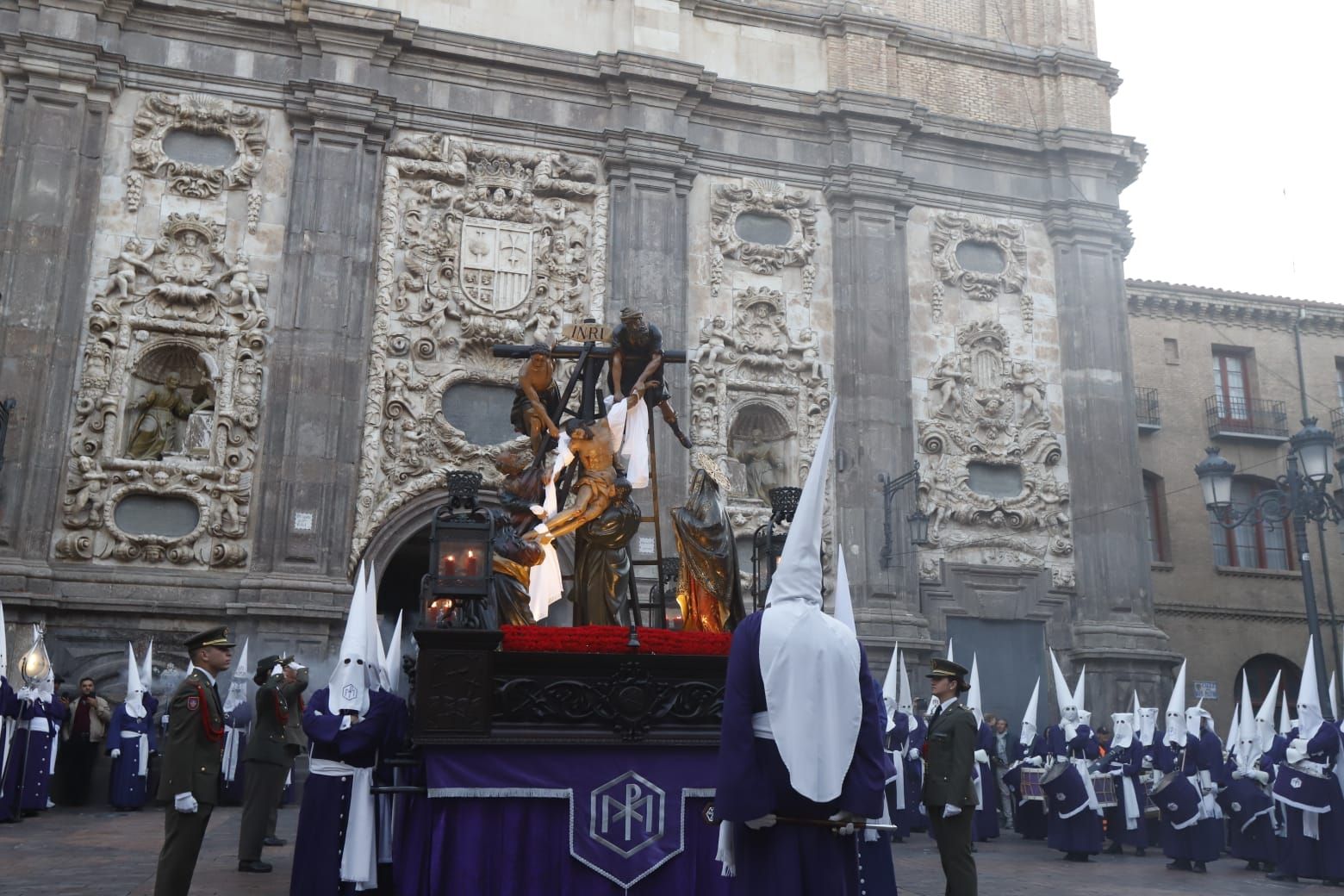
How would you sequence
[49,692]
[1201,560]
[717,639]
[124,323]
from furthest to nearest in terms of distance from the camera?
[1201,560], [124,323], [49,692], [717,639]

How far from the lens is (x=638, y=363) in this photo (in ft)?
39.3

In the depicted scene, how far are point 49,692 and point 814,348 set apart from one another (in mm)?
13740

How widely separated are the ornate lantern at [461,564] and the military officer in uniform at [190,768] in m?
1.64

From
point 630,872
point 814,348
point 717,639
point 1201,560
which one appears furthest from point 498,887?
point 1201,560

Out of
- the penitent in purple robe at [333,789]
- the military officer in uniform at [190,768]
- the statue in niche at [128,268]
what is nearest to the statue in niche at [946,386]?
the statue in niche at [128,268]

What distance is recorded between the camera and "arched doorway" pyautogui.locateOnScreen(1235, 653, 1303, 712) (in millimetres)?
29234

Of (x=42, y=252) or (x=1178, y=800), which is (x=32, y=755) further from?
(x=1178, y=800)

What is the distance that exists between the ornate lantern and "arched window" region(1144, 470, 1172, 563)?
24.1m

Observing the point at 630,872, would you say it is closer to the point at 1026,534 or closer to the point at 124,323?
the point at 124,323

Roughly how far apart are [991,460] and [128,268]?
51.0ft

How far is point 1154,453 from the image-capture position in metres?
30.4

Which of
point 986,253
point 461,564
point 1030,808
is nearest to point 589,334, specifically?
point 461,564

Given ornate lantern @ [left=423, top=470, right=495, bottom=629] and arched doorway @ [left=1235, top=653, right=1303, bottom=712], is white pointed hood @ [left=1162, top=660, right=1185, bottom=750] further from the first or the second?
arched doorway @ [left=1235, top=653, right=1303, bottom=712]

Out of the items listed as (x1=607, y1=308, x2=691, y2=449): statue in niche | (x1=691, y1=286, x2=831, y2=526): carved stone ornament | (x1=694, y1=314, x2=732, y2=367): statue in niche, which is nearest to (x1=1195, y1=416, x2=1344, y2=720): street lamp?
(x1=691, y1=286, x2=831, y2=526): carved stone ornament
